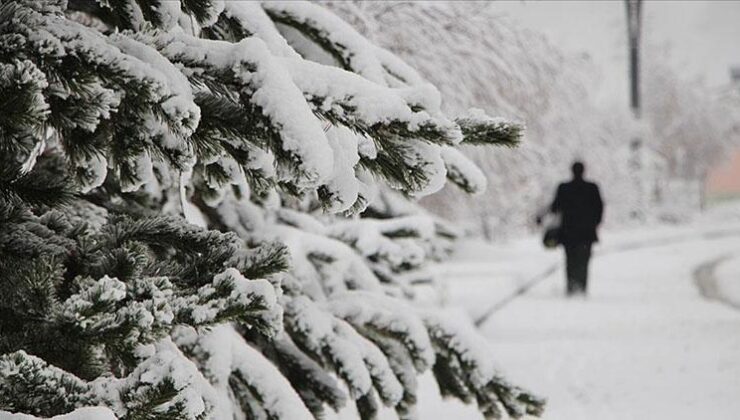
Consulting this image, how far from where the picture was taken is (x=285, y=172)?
1.33 m

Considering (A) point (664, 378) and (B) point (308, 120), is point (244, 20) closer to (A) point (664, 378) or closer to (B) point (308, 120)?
(B) point (308, 120)

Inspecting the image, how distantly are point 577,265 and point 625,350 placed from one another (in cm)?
367

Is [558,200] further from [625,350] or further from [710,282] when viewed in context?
[625,350]

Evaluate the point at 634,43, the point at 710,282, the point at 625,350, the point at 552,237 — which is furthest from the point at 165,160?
the point at 634,43

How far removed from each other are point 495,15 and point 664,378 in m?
2.76

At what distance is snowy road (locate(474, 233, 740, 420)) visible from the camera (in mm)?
4473

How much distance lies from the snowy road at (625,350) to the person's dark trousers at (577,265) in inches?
8.7

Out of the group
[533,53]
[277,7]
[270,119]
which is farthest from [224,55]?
[533,53]

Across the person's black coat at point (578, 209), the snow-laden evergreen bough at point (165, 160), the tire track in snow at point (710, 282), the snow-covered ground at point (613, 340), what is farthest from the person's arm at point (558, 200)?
the snow-laden evergreen bough at point (165, 160)

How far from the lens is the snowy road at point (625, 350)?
447 cm

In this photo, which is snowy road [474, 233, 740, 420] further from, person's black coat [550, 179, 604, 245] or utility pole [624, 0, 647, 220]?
utility pole [624, 0, 647, 220]

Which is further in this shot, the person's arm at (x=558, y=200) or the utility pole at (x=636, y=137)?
the utility pole at (x=636, y=137)

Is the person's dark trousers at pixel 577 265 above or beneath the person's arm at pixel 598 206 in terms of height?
beneath

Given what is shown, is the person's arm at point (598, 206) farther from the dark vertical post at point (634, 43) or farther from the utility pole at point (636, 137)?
the utility pole at point (636, 137)
